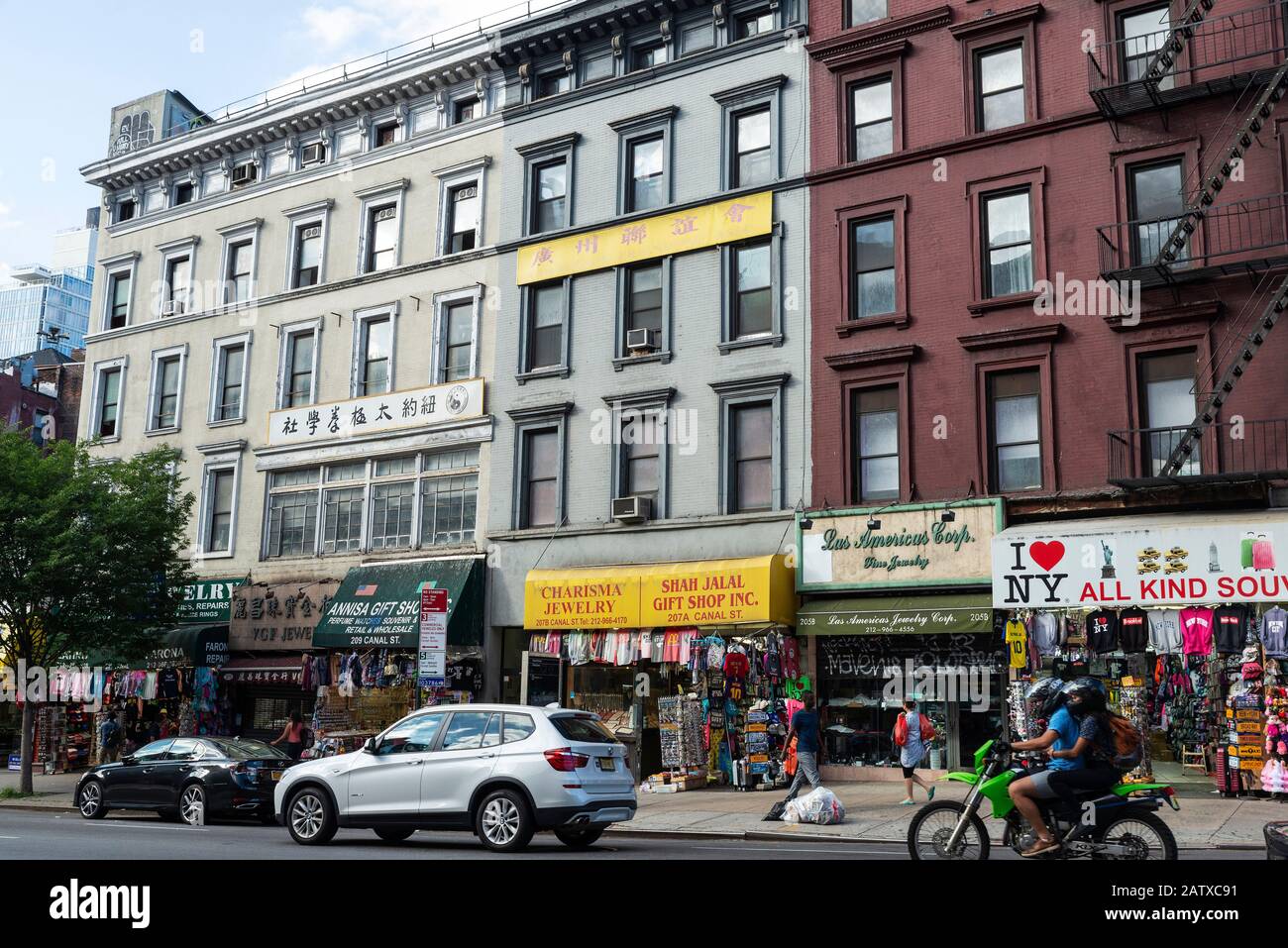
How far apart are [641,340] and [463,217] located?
22.8ft

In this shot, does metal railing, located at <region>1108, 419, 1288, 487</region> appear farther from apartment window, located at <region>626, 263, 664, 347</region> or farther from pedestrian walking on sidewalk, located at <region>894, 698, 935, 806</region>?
apartment window, located at <region>626, 263, 664, 347</region>

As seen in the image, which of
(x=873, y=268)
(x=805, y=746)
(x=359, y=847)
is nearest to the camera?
(x=359, y=847)

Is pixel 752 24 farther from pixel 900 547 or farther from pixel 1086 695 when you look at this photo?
pixel 1086 695

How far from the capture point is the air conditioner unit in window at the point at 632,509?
82.5 feet

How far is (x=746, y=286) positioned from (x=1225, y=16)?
10.1 m

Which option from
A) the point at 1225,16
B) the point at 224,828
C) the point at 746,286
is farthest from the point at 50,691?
the point at 1225,16

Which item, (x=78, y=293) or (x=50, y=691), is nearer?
(x=50, y=691)

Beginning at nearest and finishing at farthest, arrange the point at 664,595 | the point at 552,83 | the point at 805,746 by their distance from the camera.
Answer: the point at 805,746 < the point at 664,595 < the point at 552,83

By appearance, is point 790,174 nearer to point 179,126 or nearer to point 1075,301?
point 1075,301

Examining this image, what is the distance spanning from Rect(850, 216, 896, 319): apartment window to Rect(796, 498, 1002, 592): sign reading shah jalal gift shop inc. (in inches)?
168

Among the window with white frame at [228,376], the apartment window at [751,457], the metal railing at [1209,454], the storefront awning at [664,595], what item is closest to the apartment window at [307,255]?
the window with white frame at [228,376]

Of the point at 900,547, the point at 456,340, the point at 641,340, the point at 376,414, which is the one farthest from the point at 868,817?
the point at 376,414

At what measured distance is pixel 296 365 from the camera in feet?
105
